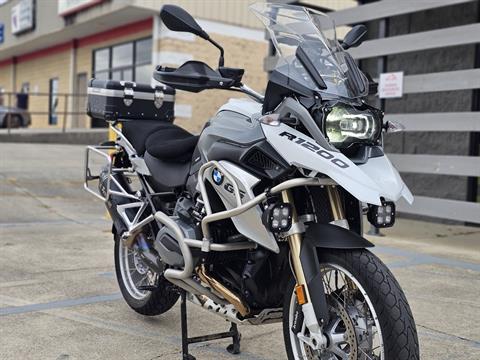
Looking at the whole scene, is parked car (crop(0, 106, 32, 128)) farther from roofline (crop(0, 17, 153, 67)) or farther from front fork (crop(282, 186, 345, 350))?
front fork (crop(282, 186, 345, 350))

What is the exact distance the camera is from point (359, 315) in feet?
8.47

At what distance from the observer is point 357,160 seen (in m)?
2.67

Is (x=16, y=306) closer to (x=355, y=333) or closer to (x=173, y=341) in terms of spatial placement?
(x=173, y=341)

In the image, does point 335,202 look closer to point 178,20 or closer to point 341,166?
point 341,166

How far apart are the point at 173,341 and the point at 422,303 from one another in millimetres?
2021

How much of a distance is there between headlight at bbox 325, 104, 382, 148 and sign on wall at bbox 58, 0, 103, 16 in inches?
704

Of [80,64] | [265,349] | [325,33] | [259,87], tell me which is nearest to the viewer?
[325,33]

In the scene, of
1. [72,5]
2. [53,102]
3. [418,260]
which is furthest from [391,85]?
[53,102]

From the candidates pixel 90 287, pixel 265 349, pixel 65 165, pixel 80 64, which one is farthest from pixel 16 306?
pixel 80 64

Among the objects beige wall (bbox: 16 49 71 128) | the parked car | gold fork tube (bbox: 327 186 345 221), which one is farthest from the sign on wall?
gold fork tube (bbox: 327 186 345 221)

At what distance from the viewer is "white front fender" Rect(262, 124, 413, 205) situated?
2.44 metres

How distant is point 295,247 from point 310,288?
19cm

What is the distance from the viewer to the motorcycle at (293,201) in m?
2.55

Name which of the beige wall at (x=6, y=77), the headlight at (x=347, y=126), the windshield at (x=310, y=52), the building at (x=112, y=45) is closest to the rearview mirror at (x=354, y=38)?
the windshield at (x=310, y=52)
